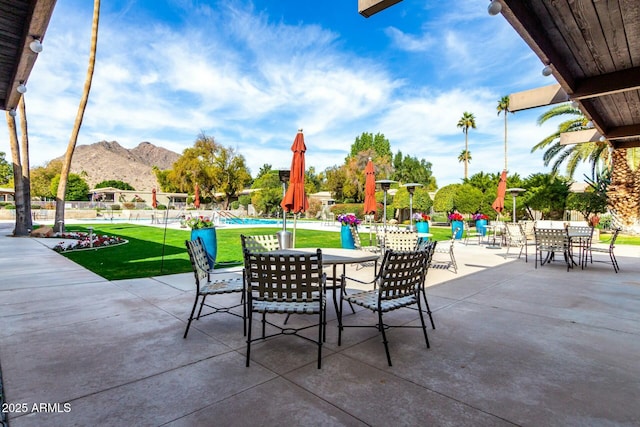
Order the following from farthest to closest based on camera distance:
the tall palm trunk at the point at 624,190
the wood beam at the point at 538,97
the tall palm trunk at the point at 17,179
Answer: the tall palm trunk at the point at 624,190 < the tall palm trunk at the point at 17,179 < the wood beam at the point at 538,97

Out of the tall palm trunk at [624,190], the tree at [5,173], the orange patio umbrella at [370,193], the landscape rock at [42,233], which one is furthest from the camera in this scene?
the tree at [5,173]

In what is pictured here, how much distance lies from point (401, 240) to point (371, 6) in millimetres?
4259

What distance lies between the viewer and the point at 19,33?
3949 millimetres

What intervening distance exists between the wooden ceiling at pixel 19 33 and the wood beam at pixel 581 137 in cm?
912

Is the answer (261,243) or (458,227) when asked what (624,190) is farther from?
(261,243)

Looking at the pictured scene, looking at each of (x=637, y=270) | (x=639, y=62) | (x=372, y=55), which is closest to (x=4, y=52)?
(x=639, y=62)

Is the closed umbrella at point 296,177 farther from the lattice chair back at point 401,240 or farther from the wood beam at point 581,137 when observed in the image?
the wood beam at point 581,137

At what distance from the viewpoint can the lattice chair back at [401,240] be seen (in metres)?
5.93

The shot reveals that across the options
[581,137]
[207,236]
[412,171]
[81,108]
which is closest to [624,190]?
[581,137]

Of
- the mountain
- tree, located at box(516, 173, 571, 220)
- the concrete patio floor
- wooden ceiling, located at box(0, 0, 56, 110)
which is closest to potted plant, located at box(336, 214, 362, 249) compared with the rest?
the concrete patio floor

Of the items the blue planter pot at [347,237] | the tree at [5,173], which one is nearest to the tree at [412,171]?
the blue planter pot at [347,237]

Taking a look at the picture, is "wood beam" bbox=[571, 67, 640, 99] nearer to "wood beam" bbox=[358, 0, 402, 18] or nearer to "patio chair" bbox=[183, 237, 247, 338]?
"wood beam" bbox=[358, 0, 402, 18]

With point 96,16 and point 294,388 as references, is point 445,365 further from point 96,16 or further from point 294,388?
point 96,16

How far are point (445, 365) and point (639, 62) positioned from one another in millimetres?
4550
